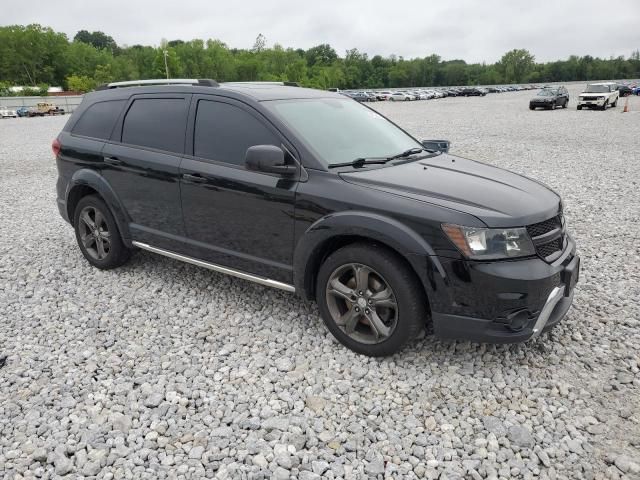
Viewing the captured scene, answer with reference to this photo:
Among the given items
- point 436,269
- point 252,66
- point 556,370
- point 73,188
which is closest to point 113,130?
point 73,188

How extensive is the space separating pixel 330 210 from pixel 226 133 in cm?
123

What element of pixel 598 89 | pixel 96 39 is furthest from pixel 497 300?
pixel 96 39

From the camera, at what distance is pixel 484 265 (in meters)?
3.11

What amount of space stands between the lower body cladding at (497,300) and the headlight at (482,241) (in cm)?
6

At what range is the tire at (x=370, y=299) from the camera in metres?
3.34

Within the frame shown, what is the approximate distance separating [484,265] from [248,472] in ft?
5.79

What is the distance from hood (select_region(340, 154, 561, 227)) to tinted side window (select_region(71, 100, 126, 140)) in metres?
2.69

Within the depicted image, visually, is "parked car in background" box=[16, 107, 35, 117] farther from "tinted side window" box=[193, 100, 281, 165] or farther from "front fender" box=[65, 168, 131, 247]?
"tinted side window" box=[193, 100, 281, 165]

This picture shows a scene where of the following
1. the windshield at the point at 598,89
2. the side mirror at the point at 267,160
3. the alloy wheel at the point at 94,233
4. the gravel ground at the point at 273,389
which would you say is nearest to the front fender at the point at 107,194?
the alloy wheel at the point at 94,233

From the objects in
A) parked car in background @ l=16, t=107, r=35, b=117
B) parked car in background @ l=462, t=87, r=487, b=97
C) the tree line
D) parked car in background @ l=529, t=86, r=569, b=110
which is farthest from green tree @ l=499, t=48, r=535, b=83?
parked car in background @ l=16, t=107, r=35, b=117

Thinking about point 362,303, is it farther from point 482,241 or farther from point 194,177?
point 194,177

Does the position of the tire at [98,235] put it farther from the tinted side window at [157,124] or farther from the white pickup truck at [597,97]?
the white pickup truck at [597,97]

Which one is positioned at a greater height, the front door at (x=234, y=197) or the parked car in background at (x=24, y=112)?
the front door at (x=234, y=197)

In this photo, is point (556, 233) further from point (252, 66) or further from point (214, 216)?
point (252, 66)
